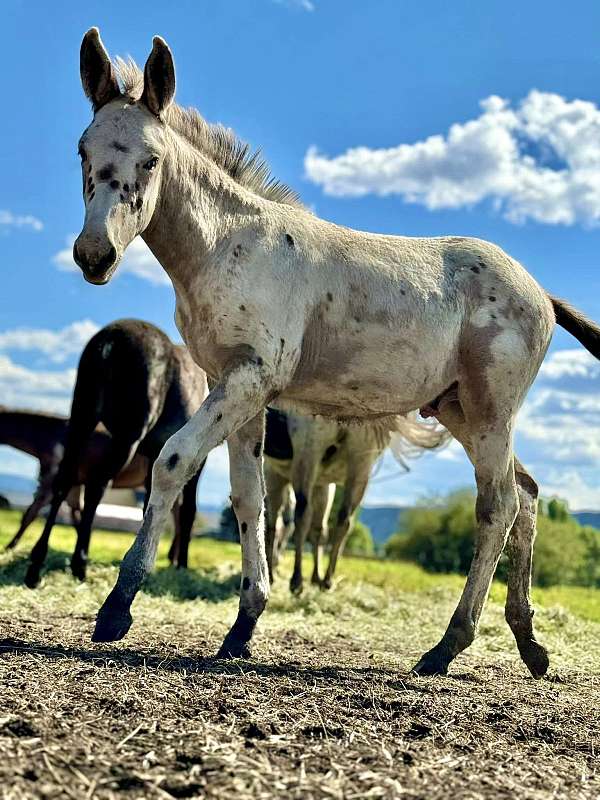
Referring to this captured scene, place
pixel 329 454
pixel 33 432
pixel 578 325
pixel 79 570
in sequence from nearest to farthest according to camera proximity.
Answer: pixel 578 325 < pixel 79 570 < pixel 329 454 < pixel 33 432

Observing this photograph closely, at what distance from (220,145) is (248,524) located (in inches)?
88.5

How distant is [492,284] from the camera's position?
5.34 m

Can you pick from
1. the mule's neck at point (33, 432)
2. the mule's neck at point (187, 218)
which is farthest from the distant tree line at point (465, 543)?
the mule's neck at point (187, 218)

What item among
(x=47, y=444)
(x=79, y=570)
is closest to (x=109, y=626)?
(x=79, y=570)

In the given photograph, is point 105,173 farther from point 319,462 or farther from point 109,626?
point 319,462

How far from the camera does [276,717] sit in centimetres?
328

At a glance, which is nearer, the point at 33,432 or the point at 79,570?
the point at 79,570

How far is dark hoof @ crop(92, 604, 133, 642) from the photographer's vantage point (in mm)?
4121

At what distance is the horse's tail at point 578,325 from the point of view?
5980mm

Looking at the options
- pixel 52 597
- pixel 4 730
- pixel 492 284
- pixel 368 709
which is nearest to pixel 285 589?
pixel 52 597

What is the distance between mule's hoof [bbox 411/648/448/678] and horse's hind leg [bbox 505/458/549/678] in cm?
68

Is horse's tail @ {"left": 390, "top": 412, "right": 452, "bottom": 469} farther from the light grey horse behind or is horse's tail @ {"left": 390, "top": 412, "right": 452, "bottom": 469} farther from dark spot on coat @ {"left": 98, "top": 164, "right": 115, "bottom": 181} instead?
dark spot on coat @ {"left": 98, "top": 164, "right": 115, "bottom": 181}

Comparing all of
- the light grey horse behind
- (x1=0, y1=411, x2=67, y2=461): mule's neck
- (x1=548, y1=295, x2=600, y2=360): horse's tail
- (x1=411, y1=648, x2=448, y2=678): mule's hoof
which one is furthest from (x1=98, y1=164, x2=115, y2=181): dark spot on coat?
(x1=0, y1=411, x2=67, y2=461): mule's neck

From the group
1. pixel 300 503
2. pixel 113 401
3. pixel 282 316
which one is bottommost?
pixel 300 503
